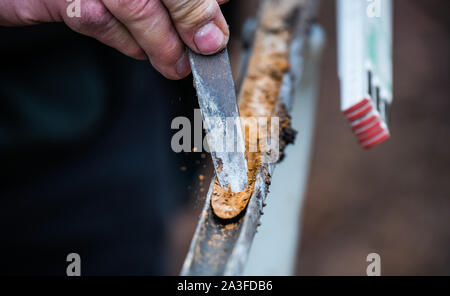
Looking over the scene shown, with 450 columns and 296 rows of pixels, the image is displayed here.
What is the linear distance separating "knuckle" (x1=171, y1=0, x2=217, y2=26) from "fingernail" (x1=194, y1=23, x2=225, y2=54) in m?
0.02

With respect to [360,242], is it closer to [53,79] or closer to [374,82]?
[374,82]

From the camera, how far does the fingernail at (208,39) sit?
2.18ft

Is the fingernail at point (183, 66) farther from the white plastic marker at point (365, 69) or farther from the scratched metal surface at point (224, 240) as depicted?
the white plastic marker at point (365, 69)

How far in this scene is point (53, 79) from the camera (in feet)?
4.08

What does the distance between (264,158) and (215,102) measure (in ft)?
0.61

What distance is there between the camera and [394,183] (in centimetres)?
193

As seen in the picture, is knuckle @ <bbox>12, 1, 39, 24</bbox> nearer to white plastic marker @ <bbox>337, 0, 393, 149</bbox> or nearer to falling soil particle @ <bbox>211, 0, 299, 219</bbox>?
falling soil particle @ <bbox>211, 0, 299, 219</bbox>

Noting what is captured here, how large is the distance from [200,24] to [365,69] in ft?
1.38

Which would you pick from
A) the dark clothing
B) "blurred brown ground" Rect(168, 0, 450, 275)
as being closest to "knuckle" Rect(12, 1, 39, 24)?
the dark clothing

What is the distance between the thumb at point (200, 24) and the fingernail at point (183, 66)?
7 centimetres

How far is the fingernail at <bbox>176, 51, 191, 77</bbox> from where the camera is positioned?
2.60 ft

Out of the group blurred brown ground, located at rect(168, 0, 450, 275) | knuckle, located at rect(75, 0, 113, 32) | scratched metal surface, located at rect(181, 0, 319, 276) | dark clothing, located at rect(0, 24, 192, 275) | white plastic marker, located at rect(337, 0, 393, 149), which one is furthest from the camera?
blurred brown ground, located at rect(168, 0, 450, 275)

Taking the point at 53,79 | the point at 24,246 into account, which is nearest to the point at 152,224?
the point at 24,246

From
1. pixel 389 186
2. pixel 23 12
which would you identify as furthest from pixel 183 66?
pixel 389 186
